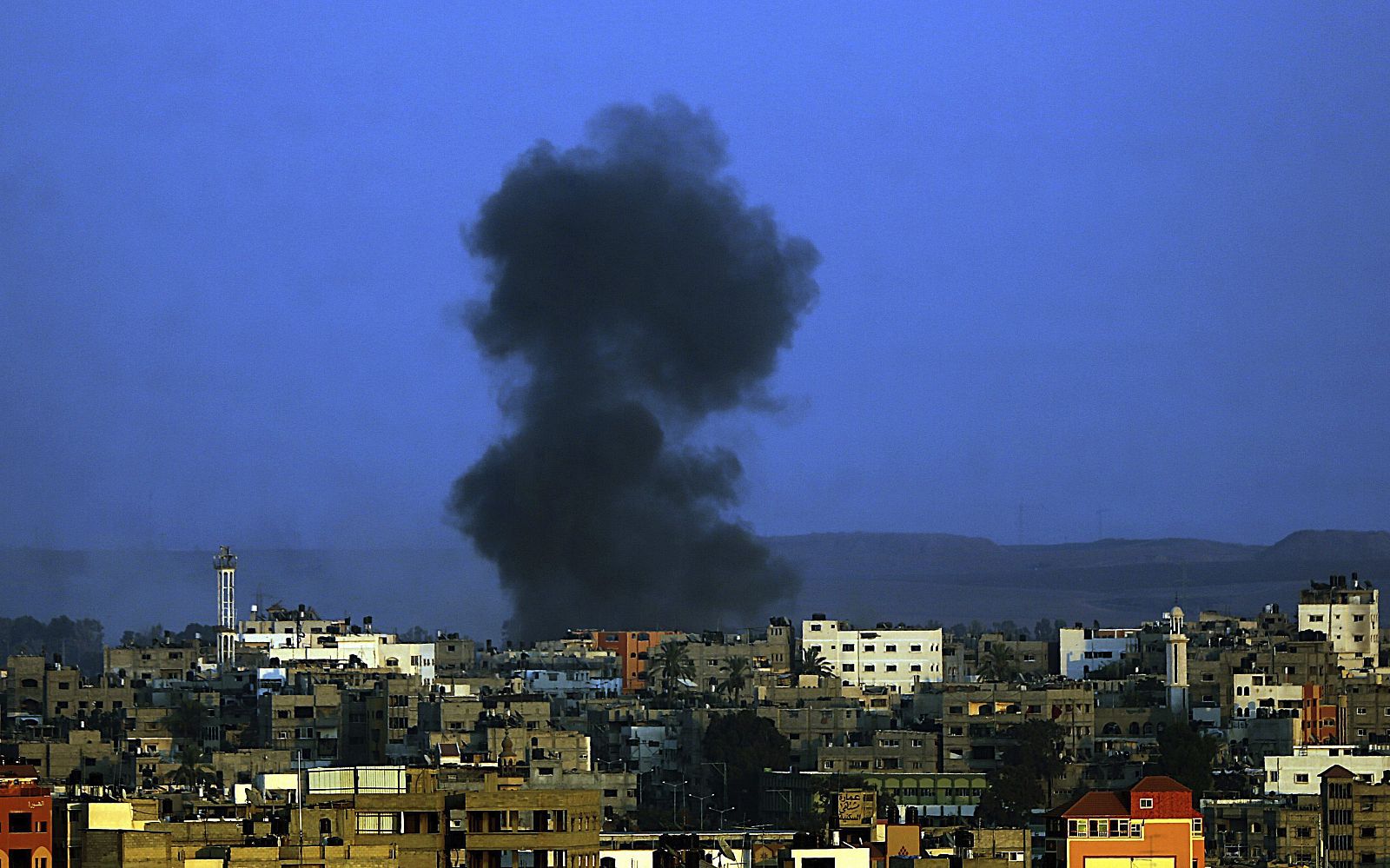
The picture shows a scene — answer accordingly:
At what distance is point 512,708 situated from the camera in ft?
306

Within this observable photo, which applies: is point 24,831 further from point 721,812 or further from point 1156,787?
point 721,812

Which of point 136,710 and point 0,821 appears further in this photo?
point 136,710

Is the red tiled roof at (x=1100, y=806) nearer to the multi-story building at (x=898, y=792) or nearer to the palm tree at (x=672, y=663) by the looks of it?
the multi-story building at (x=898, y=792)

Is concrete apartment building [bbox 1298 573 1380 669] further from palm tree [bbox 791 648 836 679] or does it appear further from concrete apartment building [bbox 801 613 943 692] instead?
palm tree [bbox 791 648 836 679]

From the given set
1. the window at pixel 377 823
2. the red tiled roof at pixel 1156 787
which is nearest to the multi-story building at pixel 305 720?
the window at pixel 377 823

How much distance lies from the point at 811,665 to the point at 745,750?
29054 mm

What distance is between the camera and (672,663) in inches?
4628

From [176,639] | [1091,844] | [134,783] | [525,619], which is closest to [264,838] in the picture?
[1091,844]

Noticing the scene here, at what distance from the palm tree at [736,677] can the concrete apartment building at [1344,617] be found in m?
20.3

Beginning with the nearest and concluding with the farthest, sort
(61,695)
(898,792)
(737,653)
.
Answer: (898,792) → (61,695) → (737,653)

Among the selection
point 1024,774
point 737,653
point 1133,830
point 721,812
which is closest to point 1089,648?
point 737,653

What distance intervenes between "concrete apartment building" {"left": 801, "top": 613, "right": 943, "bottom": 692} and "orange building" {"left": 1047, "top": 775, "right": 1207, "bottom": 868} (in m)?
80.2

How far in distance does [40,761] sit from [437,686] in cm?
2370

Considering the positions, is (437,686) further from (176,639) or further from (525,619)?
(525,619)
